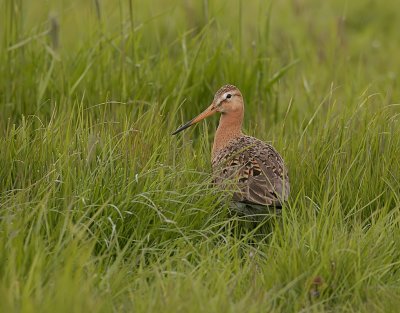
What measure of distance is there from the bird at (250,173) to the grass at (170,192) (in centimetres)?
10

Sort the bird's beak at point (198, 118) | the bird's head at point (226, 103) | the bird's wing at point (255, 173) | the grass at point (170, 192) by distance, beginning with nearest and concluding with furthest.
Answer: the grass at point (170, 192) → the bird's wing at point (255, 173) → the bird's beak at point (198, 118) → the bird's head at point (226, 103)

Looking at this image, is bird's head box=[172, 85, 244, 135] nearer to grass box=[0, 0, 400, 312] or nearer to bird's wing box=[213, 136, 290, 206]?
grass box=[0, 0, 400, 312]

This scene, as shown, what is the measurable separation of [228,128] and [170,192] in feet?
4.21

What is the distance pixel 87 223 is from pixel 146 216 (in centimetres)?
38

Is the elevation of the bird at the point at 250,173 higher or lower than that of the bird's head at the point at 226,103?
lower

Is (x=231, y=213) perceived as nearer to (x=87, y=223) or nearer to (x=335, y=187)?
(x=335, y=187)

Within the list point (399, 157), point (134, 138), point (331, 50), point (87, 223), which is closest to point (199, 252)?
point (87, 223)

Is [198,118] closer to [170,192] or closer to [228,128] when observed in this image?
[228,128]

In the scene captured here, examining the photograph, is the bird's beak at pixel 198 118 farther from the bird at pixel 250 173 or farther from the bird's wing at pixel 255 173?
the bird's wing at pixel 255 173

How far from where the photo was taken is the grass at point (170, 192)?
400 centimetres

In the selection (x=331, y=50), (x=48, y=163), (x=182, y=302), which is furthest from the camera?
(x=331, y=50)

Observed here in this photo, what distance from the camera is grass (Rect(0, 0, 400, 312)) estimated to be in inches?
157

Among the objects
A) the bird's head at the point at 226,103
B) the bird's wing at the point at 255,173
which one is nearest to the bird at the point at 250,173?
the bird's wing at the point at 255,173

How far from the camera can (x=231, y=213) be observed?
17.2 feet
